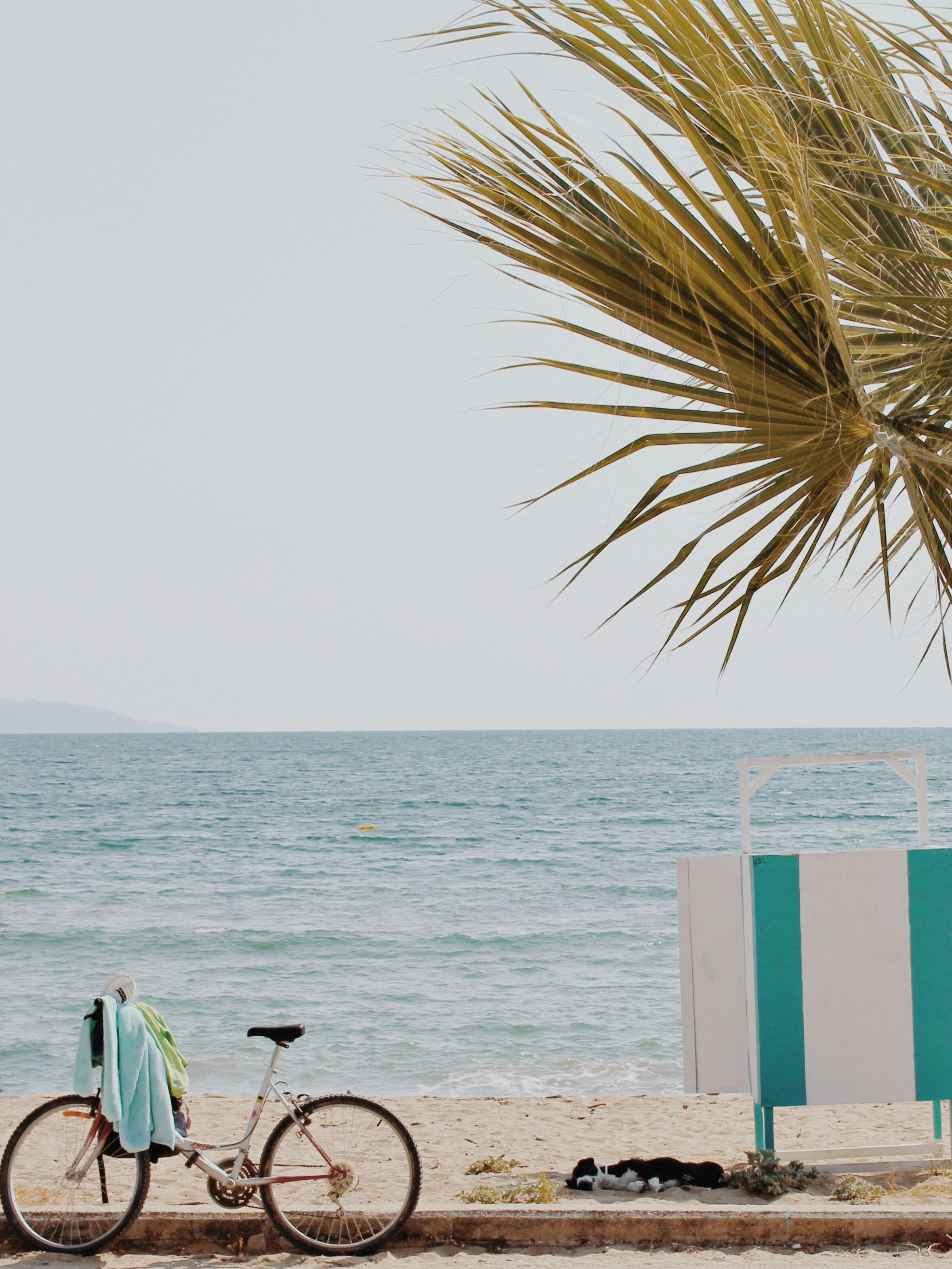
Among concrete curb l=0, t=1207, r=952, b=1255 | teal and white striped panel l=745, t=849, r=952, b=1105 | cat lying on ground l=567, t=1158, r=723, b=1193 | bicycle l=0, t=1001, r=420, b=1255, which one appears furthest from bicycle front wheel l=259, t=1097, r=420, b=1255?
teal and white striped panel l=745, t=849, r=952, b=1105

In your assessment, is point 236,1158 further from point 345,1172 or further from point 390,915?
point 390,915

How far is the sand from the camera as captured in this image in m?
4.49

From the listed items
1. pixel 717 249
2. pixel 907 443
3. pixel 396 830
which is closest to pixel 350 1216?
pixel 907 443

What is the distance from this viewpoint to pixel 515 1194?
14.1 ft

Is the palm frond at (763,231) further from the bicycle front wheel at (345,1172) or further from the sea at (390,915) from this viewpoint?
the sea at (390,915)

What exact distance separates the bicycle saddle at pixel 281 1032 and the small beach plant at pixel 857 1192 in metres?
2.22

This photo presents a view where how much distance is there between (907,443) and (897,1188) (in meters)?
3.47

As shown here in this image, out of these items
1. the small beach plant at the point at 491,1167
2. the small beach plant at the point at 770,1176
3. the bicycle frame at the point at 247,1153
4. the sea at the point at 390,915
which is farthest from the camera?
the sea at the point at 390,915

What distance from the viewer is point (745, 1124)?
6.34 m

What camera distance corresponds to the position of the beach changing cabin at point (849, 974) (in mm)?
4586

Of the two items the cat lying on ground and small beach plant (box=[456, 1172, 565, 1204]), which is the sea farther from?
small beach plant (box=[456, 1172, 565, 1204])

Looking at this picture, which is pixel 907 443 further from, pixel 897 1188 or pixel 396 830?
pixel 396 830

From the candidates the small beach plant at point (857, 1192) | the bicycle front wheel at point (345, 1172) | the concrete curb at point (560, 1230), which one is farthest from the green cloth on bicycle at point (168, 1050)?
the small beach plant at point (857, 1192)

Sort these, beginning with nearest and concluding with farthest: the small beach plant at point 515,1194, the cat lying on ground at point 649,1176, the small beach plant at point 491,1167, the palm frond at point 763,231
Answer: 1. the palm frond at point 763,231
2. the small beach plant at point 515,1194
3. the cat lying on ground at point 649,1176
4. the small beach plant at point 491,1167
